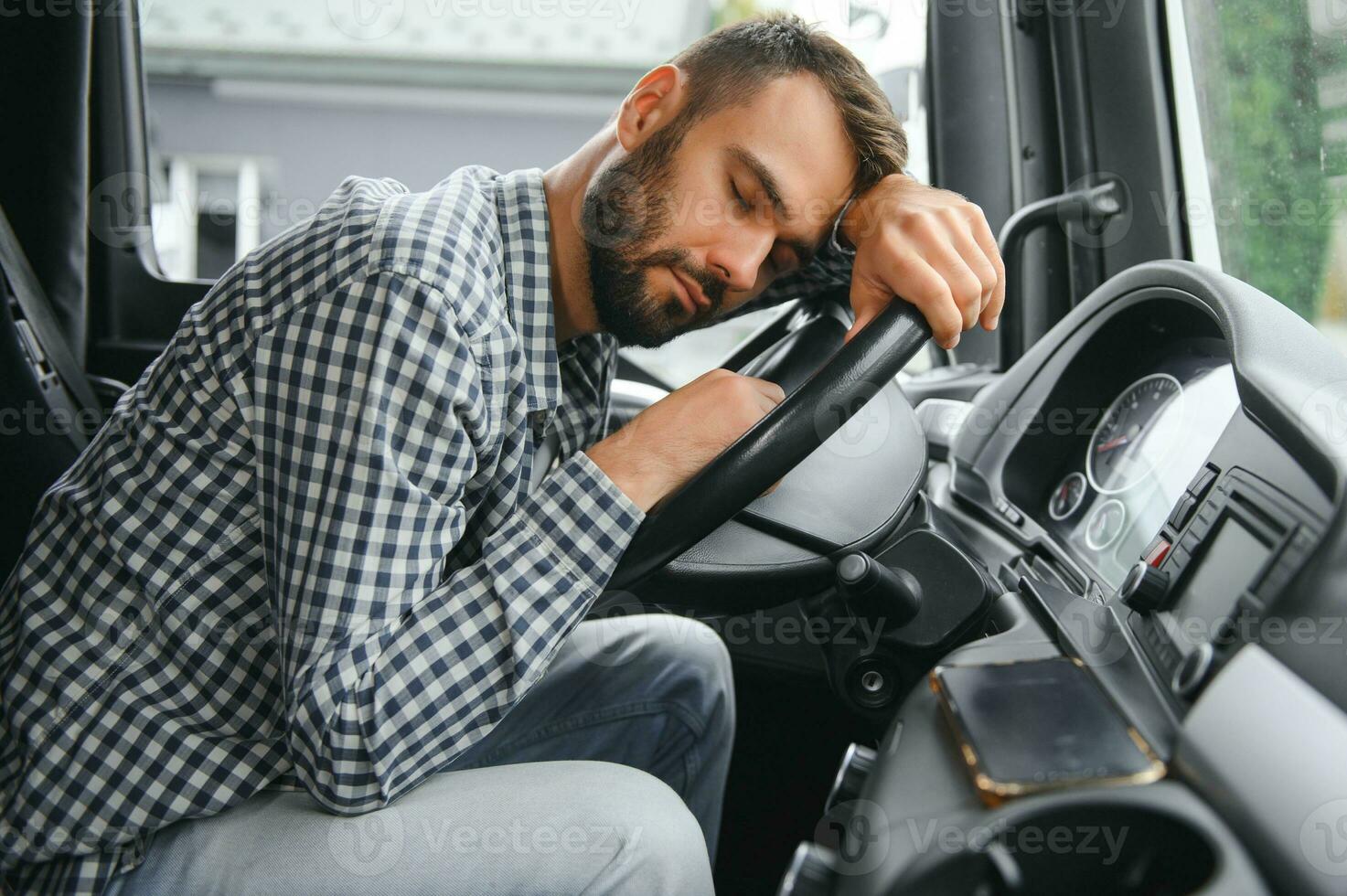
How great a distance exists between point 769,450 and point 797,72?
49 cm

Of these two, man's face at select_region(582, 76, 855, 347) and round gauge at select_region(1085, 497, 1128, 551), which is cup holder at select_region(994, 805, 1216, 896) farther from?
man's face at select_region(582, 76, 855, 347)

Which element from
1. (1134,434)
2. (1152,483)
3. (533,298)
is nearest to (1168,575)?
(1152,483)

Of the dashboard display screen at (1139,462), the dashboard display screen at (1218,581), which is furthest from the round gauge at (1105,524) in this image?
the dashboard display screen at (1218,581)

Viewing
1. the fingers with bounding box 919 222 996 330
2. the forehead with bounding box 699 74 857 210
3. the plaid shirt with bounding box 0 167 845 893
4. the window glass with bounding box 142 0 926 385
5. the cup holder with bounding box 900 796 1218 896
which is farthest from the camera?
the window glass with bounding box 142 0 926 385

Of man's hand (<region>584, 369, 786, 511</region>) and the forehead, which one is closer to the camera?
man's hand (<region>584, 369, 786, 511</region>)

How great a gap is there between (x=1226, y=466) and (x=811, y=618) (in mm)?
382

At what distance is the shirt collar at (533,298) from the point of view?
39.6 inches

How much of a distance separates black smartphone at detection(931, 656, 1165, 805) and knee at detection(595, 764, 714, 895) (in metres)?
0.30

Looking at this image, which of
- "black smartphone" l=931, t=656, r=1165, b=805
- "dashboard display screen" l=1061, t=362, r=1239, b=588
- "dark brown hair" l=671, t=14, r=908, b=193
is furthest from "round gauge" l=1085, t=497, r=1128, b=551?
"dark brown hair" l=671, t=14, r=908, b=193

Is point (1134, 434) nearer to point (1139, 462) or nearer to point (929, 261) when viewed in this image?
point (1139, 462)

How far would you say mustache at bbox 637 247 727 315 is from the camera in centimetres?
104

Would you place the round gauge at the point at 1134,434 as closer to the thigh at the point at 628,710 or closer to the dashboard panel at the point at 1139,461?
the dashboard panel at the point at 1139,461

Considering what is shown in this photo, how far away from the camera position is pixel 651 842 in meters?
0.84

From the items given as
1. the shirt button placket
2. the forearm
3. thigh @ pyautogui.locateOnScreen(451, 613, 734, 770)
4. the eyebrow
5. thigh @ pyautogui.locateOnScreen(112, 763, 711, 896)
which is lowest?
thigh @ pyautogui.locateOnScreen(451, 613, 734, 770)
